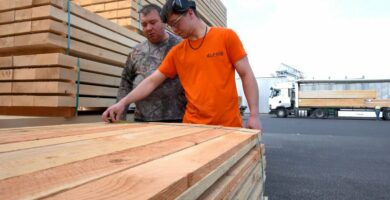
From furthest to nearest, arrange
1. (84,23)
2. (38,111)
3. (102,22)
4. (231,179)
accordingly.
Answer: (102,22) < (84,23) < (38,111) < (231,179)

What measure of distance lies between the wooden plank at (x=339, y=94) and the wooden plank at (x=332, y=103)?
0.22 m

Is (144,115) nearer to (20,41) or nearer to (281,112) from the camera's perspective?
(20,41)

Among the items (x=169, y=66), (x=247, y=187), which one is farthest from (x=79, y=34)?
(x=247, y=187)

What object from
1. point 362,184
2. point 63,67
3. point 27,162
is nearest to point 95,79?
point 63,67

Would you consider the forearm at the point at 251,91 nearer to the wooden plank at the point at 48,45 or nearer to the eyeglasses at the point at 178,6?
the eyeglasses at the point at 178,6

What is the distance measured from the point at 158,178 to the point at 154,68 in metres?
2.56

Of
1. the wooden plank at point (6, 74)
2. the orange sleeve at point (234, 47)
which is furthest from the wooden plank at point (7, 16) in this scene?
the orange sleeve at point (234, 47)

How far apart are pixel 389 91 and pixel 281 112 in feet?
27.1

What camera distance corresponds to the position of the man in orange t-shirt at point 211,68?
256 cm

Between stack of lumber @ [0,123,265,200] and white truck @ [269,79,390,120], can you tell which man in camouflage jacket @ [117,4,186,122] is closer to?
stack of lumber @ [0,123,265,200]

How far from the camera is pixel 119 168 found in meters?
0.95

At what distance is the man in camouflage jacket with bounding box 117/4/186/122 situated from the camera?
10.5 ft

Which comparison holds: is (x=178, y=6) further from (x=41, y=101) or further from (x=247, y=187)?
(x=41, y=101)

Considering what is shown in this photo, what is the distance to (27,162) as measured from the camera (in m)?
1.01
